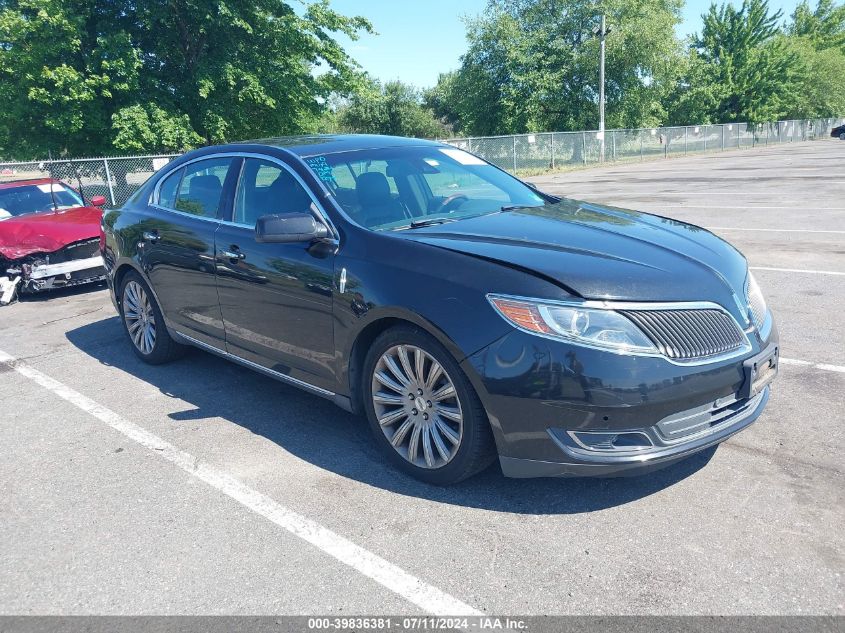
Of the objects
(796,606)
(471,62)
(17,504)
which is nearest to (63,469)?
(17,504)

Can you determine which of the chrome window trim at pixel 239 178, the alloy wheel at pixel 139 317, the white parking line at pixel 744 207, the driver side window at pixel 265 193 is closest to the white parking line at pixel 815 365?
the chrome window trim at pixel 239 178

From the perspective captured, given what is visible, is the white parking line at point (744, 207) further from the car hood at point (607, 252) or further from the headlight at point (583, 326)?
the headlight at point (583, 326)

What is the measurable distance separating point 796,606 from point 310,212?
9.77 feet

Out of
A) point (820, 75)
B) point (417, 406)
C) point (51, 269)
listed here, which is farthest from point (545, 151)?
point (820, 75)

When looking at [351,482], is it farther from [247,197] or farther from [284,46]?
[284,46]

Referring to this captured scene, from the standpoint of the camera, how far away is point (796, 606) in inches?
97.5

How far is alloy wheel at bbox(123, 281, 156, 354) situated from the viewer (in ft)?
18.7

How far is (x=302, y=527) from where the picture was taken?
3221mm

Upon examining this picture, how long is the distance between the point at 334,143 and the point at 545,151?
30.7 metres

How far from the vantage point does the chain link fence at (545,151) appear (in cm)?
1780

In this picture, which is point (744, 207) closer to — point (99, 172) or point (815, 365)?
point (815, 365)

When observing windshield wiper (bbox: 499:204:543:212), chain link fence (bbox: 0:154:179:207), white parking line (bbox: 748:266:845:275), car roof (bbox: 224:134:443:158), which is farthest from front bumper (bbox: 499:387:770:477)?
chain link fence (bbox: 0:154:179:207)

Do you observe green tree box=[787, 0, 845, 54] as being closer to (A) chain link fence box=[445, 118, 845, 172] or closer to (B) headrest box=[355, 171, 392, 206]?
(A) chain link fence box=[445, 118, 845, 172]

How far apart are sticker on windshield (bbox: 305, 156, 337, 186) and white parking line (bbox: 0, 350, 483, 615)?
5.81ft
